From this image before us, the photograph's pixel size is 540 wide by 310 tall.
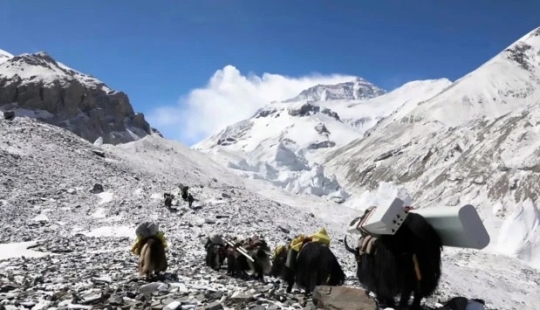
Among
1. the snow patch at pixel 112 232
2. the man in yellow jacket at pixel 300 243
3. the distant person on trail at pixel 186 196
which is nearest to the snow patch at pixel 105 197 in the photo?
the distant person on trail at pixel 186 196

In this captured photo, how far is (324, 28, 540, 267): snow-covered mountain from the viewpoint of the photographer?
Answer: 62312mm

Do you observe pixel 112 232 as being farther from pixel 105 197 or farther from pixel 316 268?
pixel 316 268

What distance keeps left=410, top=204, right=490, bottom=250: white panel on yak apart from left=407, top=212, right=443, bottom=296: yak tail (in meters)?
0.10

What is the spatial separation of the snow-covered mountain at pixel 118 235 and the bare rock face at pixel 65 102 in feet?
211

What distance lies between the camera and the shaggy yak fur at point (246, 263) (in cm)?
1020

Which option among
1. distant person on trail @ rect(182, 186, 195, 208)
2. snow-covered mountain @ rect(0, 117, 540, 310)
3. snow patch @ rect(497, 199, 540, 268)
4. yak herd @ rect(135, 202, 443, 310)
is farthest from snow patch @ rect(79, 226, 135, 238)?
snow patch @ rect(497, 199, 540, 268)

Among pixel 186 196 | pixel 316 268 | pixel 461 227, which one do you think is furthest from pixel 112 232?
pixel 461 227

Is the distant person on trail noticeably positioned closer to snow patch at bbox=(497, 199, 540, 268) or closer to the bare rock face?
snow patch at bbox=(497, 199, 540, 268)

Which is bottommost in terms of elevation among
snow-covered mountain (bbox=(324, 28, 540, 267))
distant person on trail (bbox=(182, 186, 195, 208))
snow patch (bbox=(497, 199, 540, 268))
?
snow patch (bbox=(497, 199, 540, 268))

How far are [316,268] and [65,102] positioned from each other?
356ft

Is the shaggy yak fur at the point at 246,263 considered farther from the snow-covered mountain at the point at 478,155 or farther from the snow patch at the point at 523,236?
the snow-covered mountain at the point at 478,155

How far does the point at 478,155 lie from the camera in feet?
289

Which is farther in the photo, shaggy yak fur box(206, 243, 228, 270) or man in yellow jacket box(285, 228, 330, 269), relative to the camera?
shaggy yak fur box(206, 243, 228, 270)

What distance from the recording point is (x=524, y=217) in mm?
40438
